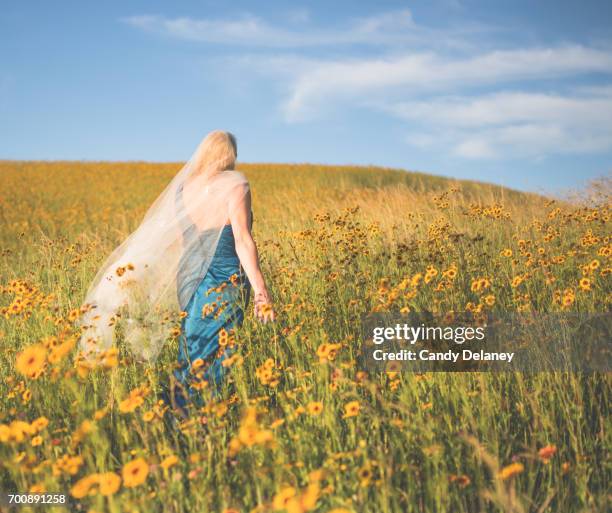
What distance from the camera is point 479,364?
124 inches

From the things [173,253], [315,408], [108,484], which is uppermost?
[173,253]

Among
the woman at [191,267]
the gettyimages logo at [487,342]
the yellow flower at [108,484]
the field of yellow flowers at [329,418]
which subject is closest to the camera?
the yellow flower at [108,484]

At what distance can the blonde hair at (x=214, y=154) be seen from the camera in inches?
160

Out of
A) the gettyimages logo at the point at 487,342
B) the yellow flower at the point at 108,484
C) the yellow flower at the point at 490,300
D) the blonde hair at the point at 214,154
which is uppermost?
the blonde hair at the point at 214,154

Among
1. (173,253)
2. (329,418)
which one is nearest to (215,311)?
(173,253)

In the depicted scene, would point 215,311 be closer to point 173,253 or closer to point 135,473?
point 173,253

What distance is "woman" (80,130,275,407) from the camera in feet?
12.3

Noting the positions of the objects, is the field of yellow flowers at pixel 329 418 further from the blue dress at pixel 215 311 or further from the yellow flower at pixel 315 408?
the blue dress at pixel 215 311

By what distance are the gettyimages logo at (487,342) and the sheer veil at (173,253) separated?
131cm

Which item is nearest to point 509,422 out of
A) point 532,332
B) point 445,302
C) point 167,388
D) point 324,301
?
point 532,332

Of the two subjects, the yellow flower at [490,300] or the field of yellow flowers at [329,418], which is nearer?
the field of yellow flowers at [329,418]

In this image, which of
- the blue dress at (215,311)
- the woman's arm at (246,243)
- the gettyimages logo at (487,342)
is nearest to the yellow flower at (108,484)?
the gettyimages logo at (487,342)

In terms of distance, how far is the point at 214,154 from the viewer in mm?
4059

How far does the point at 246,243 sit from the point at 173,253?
2.19ft
